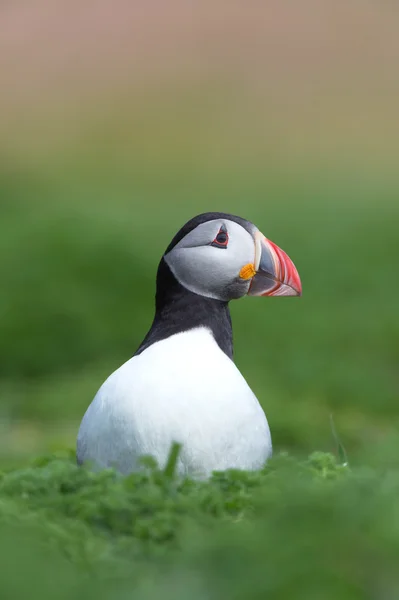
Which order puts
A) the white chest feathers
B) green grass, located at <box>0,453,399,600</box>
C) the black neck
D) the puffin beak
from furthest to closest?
the puffin beak, the black neck, the white chest feathers, green grass, located at <box>0,453,399,600</box>

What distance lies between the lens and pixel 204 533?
14.8ft

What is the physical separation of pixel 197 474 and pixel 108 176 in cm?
2000

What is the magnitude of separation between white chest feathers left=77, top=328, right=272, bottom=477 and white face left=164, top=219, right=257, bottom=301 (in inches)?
14.0

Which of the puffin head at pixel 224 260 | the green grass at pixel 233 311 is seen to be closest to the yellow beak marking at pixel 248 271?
the puffin head at pixel 224 260

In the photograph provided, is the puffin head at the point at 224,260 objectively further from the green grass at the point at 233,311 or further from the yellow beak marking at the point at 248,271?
the green grass at the point at 233,311

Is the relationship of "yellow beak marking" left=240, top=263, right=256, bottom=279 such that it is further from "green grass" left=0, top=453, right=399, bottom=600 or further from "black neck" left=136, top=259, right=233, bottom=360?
"green grass" left=0, top=453, right=399, bottom=600

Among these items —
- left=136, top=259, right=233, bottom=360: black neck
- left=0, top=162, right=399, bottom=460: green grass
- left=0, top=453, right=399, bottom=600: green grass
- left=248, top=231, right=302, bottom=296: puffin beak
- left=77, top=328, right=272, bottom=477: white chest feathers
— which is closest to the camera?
left=0, top=453, right=399, bottom=600: green grass

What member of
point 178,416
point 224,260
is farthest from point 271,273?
point 178,416

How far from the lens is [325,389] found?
44.2ft

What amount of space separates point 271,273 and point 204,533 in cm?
191

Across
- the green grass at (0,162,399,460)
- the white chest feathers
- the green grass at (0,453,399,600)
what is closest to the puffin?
the white chest feathers

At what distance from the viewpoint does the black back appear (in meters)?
6.02

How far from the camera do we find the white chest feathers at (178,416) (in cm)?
557

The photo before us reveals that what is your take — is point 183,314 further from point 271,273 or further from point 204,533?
point 204,533
